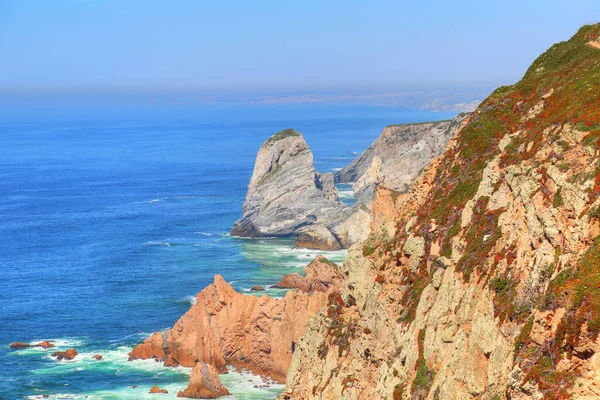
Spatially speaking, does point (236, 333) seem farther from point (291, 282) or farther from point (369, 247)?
point (369, 247)

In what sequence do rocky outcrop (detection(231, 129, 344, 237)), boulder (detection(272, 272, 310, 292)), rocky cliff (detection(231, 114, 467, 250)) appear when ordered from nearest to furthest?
1. boulder (detection(272, 272, 310, 292))
2. rocky cliff (detection(231, 114, 467, 250))
3. rocky outcrop (detection(231, 129, 344, 237))

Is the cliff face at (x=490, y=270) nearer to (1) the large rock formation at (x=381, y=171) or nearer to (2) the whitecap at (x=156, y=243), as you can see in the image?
(1) the large rock formation at (x=381, y=171)

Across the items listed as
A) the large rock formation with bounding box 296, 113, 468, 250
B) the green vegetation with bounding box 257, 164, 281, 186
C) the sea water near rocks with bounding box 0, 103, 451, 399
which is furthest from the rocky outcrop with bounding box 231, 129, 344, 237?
the sea water near rocks with bounding box 0, 103, 451, 399

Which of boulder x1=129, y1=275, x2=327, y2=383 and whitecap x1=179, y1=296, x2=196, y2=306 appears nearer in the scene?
boulder x1=129, y1=275, x2=327, y2=383

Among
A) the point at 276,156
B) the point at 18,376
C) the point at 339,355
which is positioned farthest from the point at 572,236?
the point at 276,156

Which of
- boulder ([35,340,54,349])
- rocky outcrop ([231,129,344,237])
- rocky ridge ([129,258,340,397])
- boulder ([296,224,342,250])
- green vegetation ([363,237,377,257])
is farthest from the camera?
rocky outcrop ([231,129,344,237])

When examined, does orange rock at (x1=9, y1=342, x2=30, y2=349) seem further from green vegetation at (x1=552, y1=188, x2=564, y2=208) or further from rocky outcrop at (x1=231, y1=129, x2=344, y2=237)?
green vegetation at (x1=552, y1=188, x2=564, y2=208)
